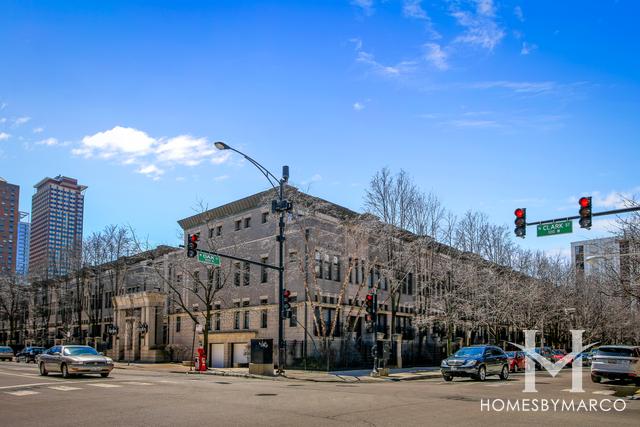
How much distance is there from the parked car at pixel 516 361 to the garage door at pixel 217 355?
2315cm

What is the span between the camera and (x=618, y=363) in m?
23.7

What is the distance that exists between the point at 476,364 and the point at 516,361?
48.7ft

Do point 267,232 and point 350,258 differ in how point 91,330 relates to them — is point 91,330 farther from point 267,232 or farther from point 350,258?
point 350,258

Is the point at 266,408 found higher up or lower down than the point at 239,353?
higher up

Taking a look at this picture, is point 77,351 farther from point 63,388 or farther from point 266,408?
point 266,408

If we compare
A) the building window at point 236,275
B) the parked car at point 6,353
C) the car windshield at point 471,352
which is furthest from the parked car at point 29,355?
the car windshield at point 471,352

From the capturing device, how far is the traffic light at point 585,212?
20.6 metres

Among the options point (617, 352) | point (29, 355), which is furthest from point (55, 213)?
point (617, 352)

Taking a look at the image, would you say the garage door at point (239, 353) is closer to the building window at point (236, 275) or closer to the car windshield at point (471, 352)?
the building window at point (236, 275)

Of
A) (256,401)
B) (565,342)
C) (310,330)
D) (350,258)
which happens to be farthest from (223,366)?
(565,342)

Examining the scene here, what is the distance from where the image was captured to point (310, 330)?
140ft

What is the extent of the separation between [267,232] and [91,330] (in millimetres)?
34576

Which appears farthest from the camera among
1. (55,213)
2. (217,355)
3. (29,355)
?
(55,213)

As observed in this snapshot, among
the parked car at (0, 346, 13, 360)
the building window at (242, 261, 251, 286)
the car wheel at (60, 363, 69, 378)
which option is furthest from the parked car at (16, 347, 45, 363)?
the car wheel at (60, 363, 69, 378)
